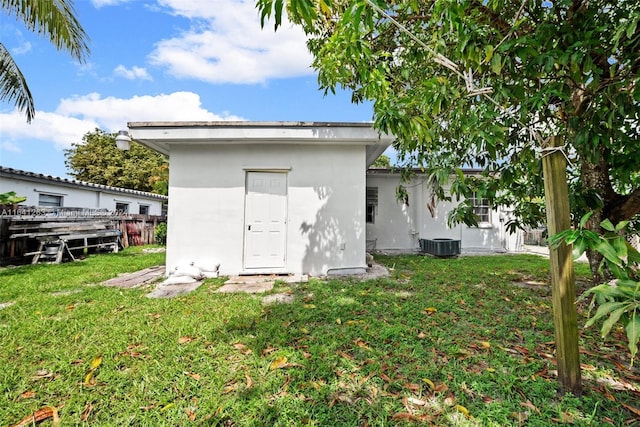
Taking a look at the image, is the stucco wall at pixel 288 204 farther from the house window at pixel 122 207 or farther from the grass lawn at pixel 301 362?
the house window at pixel 122 207

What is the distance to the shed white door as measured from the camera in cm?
602

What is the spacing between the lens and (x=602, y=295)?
1.08 meters

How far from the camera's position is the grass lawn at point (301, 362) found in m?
1.90

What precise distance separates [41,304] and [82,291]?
0.68 meters

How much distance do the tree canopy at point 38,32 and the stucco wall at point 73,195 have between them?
4.08m

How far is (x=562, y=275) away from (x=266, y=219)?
507cm

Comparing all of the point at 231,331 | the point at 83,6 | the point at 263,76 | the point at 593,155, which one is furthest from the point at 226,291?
the point at 83,6

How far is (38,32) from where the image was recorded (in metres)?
6.27

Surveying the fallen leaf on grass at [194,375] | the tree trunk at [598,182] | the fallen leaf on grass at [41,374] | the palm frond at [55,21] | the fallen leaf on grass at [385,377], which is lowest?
the fallen leaf on grass at [41,374]

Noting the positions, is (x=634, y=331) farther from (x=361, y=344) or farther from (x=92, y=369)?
(x=92, y=369)

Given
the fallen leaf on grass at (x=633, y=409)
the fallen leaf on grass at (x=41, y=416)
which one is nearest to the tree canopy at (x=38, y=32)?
the fallen leaf on grass at (x=41, y=416)

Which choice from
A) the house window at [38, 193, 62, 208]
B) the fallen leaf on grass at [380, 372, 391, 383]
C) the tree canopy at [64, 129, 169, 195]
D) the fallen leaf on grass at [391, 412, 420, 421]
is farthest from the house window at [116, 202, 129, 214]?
the fallen leaf on grass at [391, 412, 420, 421]

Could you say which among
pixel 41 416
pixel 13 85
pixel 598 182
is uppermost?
pixel 13 85

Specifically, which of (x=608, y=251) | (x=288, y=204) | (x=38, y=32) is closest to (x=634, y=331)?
(x=608, y=251)
